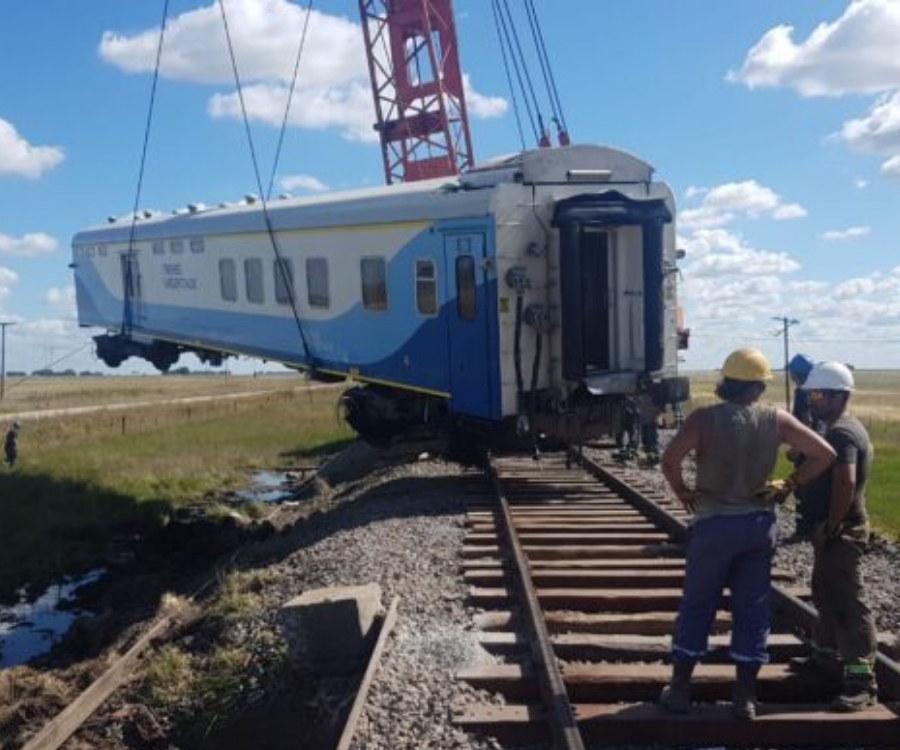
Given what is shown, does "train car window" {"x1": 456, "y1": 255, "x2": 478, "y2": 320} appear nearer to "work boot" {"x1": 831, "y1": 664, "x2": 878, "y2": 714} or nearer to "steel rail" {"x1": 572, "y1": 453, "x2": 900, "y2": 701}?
"steel rail" {"x1": 572, "y1": 453, "x2": 900, "y2": 701}

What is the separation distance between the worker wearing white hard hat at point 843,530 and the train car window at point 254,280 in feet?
40.0

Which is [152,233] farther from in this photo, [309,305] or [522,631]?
[522,631]

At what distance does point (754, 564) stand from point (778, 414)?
0.79m

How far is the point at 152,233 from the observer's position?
20.5m

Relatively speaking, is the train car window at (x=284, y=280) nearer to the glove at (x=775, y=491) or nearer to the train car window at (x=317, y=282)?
the train car window at (x=317, y=282)

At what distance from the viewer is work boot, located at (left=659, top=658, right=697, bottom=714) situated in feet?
18.4

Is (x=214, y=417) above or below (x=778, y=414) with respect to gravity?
below

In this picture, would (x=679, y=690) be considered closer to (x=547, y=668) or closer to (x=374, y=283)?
(x=547, y=668)

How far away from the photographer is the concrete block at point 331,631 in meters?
7.03


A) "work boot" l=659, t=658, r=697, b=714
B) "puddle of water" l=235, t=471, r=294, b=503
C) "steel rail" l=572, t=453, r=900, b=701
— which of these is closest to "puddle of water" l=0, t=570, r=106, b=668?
"puddle of water" l=235, t=471, r=294, b=503

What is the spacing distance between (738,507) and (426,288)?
7.96 meters

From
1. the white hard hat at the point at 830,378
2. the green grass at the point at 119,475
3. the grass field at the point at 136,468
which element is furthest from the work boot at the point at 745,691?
the green grass at the point at 119,475

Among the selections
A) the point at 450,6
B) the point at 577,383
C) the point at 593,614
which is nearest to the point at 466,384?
the point at 577,383

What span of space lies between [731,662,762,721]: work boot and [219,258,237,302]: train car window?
13503mm
